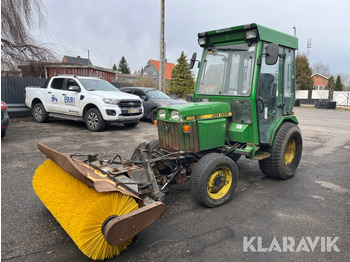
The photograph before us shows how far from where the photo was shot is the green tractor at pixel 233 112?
387cm

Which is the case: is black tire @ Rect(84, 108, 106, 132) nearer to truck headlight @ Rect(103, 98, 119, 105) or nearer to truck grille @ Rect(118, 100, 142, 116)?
truck headlight @ Rect(103, 98, 119, 105)

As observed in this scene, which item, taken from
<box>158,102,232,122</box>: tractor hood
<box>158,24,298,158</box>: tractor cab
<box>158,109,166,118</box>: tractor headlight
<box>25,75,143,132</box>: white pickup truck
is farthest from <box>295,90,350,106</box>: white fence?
<box>158,109,166,118</box>: tractor headlight

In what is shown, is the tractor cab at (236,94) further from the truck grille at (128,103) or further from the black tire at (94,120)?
the black tire at (94,120)

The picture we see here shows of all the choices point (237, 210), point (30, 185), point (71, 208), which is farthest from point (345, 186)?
point (30, 185)

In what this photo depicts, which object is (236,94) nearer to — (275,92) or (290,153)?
(275,92)

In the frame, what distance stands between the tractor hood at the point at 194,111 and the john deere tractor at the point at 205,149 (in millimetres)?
15

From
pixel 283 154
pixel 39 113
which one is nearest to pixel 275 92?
pixel 283 154

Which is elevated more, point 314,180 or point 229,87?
point 229,87

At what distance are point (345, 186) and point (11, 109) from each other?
12166mm

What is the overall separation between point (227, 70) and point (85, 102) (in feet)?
20.4

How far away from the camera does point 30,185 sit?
4449 millimetres

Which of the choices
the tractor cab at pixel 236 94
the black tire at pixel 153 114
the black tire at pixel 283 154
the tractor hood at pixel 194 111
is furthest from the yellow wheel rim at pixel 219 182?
the black tire at pixel 153 114

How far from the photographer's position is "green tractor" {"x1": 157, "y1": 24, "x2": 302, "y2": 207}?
387 centimetres

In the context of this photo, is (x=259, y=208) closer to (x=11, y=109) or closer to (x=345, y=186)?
(x=345, y=186)
